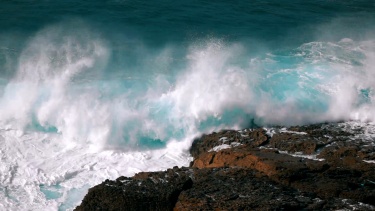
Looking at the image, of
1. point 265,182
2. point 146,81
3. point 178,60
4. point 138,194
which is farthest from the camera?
point 178,60

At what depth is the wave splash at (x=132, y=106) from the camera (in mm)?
14820

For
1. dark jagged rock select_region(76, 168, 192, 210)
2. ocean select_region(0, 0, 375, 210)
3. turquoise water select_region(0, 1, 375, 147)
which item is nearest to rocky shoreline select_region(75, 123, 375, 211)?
dark jagged rock select_region(76, 168, 192, 210)

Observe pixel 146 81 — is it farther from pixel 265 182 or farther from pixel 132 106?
pixel 265 182

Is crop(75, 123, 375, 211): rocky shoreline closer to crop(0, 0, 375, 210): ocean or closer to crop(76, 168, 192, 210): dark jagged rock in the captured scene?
crop(76, 168, 192, 210): dark jagged rock

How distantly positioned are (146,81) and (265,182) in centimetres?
1084

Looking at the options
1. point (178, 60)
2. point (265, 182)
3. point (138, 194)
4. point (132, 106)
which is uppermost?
point (178, 60)

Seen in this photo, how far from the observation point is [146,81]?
67.1ft

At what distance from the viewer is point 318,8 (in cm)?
2969

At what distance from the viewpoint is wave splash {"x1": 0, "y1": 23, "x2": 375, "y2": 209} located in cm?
1482

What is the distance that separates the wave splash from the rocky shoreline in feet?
10.0

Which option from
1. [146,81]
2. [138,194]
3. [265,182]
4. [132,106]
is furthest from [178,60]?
[138,194]

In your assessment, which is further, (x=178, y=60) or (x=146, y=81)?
(x=178, y=60)

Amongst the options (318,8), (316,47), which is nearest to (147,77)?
(316,47)

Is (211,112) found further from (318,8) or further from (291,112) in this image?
(318,8)
